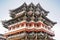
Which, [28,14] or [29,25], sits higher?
[28,14]

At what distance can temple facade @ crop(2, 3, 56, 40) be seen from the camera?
23.8m

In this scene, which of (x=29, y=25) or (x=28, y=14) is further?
(x=28, y=14)

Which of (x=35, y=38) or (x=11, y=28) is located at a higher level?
(x=11, y=28)

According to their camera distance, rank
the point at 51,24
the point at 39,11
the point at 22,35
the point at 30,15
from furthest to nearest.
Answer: the point at 51,24 → the point at 39,11 → the point at 30,15 → the point at 22,35

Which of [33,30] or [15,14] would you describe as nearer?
[33,30]

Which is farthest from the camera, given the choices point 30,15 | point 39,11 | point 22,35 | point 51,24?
point 51,24

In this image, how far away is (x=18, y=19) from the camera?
85.8ft

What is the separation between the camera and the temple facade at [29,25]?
23819 mm

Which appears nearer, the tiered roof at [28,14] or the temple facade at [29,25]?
the temple facade at [29,25]

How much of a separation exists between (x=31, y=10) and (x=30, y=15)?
1337mm

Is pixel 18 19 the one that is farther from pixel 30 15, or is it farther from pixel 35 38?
pixel 35 38

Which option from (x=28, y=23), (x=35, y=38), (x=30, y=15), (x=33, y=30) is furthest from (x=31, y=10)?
(x=35, y=38)

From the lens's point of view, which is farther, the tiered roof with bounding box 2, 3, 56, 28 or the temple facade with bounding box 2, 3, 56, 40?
the tiered roof with bounding box 2, 3, 56, 28

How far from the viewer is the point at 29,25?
24891 mm
